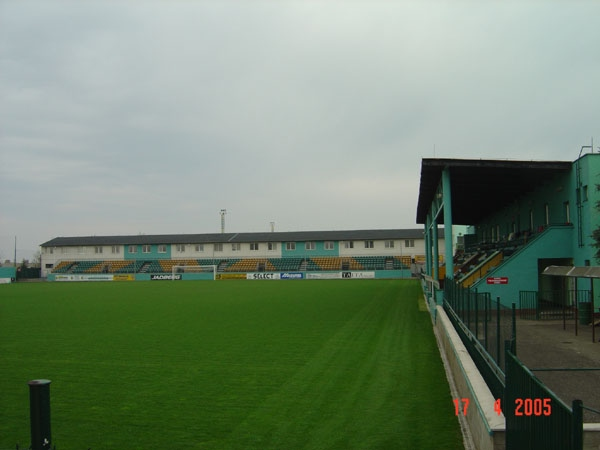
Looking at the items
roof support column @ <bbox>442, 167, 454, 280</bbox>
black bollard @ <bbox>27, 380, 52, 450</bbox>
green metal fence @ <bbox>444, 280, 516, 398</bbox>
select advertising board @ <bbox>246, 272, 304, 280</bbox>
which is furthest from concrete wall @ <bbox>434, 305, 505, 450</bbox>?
select advertising board @ <bbox>246, 272, 304, 280</bbox>

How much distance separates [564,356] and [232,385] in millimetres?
6664

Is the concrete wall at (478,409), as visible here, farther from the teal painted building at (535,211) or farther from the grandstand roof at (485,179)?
the grandstand roof at (485,179)

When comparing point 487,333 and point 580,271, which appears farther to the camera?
point 580,271

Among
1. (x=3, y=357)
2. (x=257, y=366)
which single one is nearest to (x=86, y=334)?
(x=3, y=357)

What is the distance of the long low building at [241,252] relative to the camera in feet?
262

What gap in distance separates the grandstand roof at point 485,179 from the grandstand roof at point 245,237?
141ft

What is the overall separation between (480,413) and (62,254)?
91807 mm

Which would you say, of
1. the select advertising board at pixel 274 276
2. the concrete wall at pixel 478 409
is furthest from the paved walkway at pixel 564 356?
the select advertising board at pixel 274 276

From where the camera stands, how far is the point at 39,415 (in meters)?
4.13

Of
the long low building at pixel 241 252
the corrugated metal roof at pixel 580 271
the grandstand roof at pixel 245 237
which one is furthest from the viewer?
the grandstand roof at pixel 245 237

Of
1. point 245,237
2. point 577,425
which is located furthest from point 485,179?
point 245,237

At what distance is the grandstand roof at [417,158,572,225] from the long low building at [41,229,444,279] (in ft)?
136

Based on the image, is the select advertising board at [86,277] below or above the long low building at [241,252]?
below

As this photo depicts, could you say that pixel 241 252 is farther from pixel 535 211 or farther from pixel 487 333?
pixel 487 333
